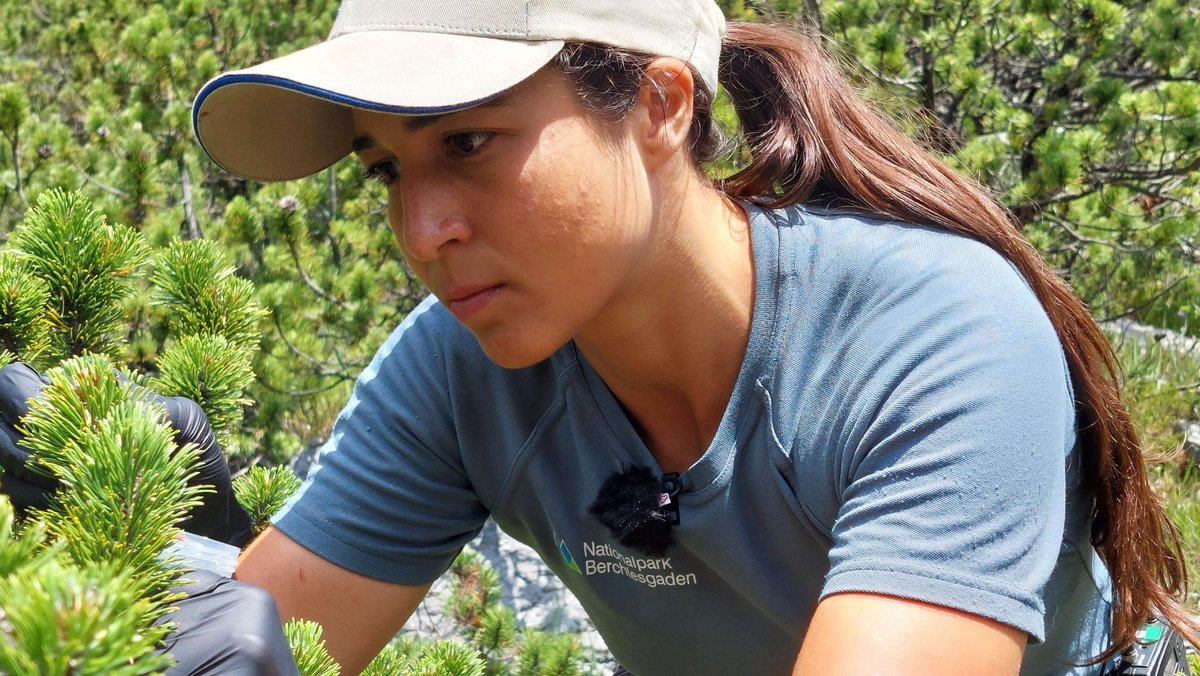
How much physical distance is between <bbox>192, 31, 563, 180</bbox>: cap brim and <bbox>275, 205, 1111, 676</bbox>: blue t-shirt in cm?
39

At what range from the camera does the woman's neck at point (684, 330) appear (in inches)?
58.9

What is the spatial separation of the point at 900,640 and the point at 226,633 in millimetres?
674

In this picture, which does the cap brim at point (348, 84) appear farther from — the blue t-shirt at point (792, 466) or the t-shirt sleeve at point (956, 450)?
the t-shirt sleeve at point (956, 450)

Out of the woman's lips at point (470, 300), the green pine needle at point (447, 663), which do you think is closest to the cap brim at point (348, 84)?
the woman's lips at point (470, 300)

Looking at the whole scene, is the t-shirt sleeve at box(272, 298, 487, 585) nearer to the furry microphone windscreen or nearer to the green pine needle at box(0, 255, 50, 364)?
the furry microphone windscreen

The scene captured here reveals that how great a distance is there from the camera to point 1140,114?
3445mm

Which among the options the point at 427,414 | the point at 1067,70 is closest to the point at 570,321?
the point at 427,414

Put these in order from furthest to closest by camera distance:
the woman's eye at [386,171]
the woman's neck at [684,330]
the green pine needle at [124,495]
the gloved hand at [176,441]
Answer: the woman's neck at [684,330] < the woman's eye at [386,171] < the gloved hand at [176,441] < the green pine needle at [124,495]

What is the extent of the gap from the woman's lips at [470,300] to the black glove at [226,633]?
55cm

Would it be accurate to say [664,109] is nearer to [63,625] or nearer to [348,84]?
[348,84]

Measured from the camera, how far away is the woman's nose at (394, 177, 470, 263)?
4.27 feet

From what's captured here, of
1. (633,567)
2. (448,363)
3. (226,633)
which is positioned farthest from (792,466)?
(226,633)

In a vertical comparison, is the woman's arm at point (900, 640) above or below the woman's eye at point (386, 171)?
below

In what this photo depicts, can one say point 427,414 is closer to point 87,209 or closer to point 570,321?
point 570,321
